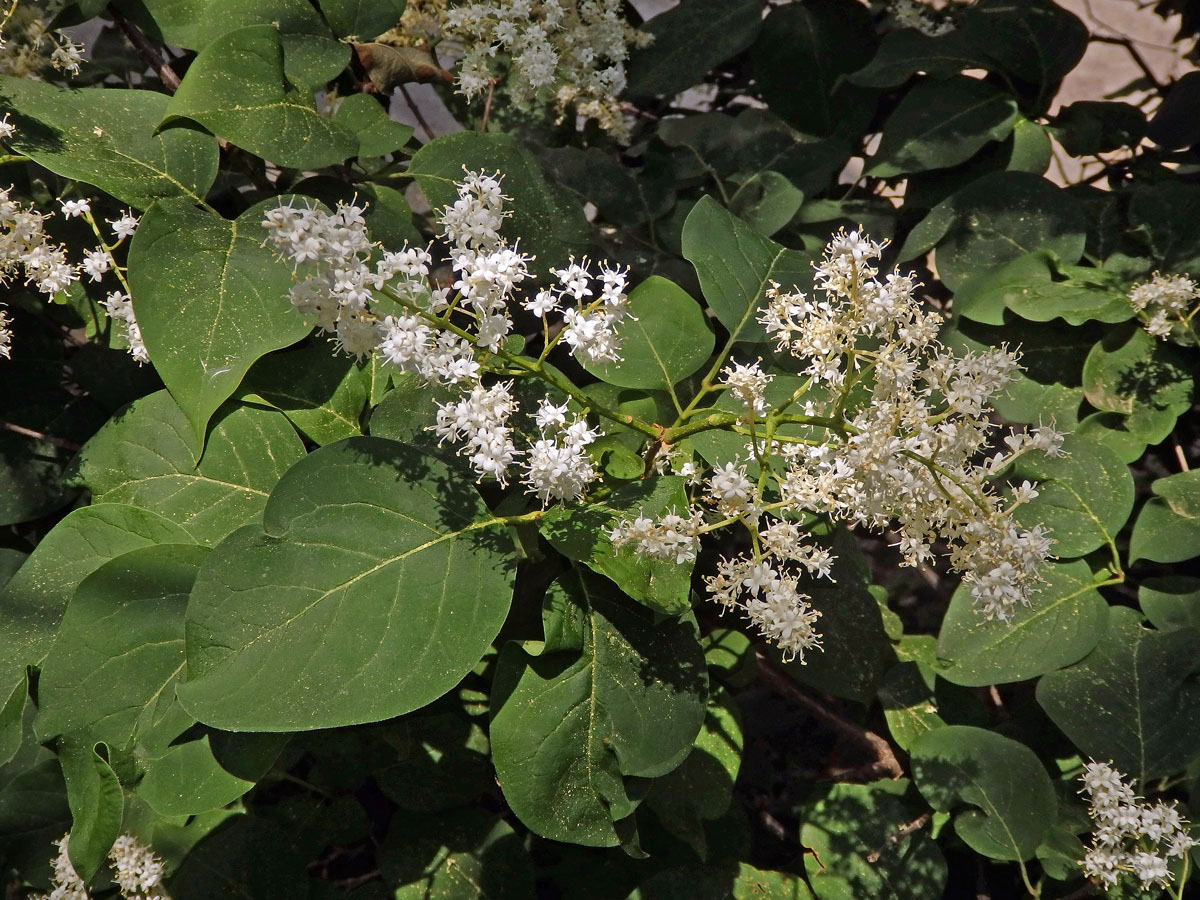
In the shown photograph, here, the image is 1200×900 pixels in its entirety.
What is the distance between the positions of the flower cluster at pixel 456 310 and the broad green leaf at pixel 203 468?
13.1 inches

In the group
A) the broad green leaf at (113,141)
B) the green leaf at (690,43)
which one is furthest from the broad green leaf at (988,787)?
the broad green leaf at (113,141)

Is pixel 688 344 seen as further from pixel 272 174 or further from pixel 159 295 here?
pixel 272 174

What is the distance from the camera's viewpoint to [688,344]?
1.23 meters

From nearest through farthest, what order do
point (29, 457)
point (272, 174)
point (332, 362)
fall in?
1. point (332, 362)
2. point (29, 457)
3. point (272, 174)

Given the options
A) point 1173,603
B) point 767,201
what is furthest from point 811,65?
point 1173,603

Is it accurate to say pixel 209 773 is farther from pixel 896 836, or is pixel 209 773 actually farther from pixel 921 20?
pixel 921 20

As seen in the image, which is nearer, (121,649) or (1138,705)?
(121,649)

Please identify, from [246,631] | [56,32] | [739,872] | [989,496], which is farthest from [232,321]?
[739,872]

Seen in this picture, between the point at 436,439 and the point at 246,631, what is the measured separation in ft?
1.13

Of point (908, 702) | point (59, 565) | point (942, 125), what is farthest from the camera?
point (942, 125)

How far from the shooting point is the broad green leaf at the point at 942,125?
153 centimetres

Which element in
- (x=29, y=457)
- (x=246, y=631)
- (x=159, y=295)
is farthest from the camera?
(x=29, y=457)

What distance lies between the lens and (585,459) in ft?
3.14

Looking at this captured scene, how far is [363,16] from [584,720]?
43.2 inches
